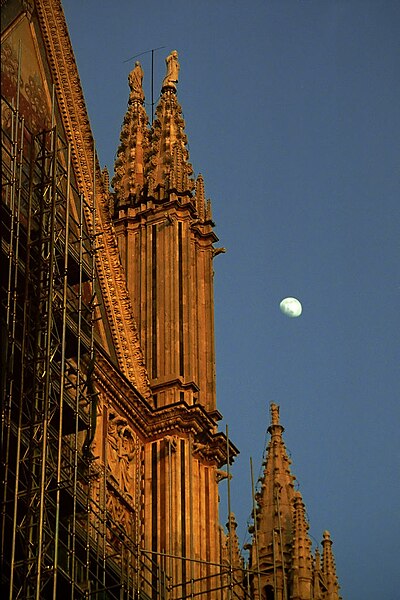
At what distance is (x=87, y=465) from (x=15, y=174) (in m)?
3.38

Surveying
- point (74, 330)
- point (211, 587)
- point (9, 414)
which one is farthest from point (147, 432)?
point (9, 414)

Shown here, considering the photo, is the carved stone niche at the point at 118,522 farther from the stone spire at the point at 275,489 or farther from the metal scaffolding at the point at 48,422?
the stone spire at the point at 275,489

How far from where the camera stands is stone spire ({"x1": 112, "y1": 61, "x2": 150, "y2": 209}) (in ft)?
90.3

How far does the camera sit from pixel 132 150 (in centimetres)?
2809

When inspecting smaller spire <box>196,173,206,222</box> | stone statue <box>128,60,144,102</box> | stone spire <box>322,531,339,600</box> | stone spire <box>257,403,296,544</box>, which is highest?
stone statue <box>128,60,144,102</box>

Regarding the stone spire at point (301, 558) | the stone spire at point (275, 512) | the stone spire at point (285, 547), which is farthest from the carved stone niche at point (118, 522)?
the stone spire at point (301, 558)

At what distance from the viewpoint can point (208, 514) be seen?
79.8 feet

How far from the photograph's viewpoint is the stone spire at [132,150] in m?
27.5

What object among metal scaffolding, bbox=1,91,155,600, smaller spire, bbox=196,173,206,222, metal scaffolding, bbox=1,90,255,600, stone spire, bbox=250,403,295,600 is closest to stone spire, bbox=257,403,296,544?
stone spire, bbox=250,403,295,600

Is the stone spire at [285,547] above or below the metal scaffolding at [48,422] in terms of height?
above

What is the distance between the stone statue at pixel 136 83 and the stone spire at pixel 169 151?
399mm

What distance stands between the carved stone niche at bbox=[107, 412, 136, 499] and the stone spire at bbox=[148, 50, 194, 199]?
14.3 feet

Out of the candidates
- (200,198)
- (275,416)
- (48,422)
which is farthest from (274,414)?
(48,422)

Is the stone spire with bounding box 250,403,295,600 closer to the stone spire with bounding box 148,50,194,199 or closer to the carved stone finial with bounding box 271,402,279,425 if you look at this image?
the carved stone finial with bounding box 271,402,279,425
